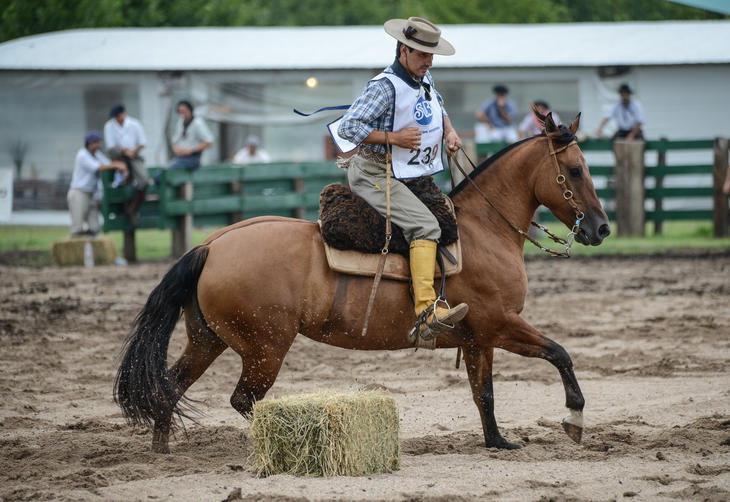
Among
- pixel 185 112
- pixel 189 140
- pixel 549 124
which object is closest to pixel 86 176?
pixel 189 140

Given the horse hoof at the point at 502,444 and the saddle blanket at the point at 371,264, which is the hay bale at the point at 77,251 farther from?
the horse hoof at the point at 502,444

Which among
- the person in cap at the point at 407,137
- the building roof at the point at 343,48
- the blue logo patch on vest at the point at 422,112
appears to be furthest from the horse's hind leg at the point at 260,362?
the building roof at the point at 343,48

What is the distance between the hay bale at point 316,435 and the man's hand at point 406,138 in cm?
161

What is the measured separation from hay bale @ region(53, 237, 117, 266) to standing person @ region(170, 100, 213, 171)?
2051mm

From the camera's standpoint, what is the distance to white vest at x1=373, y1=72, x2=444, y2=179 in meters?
7.07

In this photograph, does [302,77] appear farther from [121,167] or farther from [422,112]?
[422,112]

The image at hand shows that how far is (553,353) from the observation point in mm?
7008

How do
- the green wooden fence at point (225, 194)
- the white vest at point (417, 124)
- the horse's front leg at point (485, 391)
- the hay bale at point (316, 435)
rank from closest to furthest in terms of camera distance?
the hay bale at point (316, 435)
the white vest at point (417, 124)
the horse's front leg at point (485, 391)
the green wooden fence at point (225, 194)

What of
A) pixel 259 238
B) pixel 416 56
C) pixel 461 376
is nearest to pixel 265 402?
pixel 259 238

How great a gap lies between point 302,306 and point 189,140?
12.3 meters

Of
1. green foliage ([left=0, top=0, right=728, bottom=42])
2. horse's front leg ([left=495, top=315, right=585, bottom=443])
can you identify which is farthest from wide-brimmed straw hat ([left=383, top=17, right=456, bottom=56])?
green foliage ([left=0, top=0, right=728, bottom=42])

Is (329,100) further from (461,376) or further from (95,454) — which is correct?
(95,454)

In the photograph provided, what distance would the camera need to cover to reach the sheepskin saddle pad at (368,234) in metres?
7.02

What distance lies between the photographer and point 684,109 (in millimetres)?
23266
